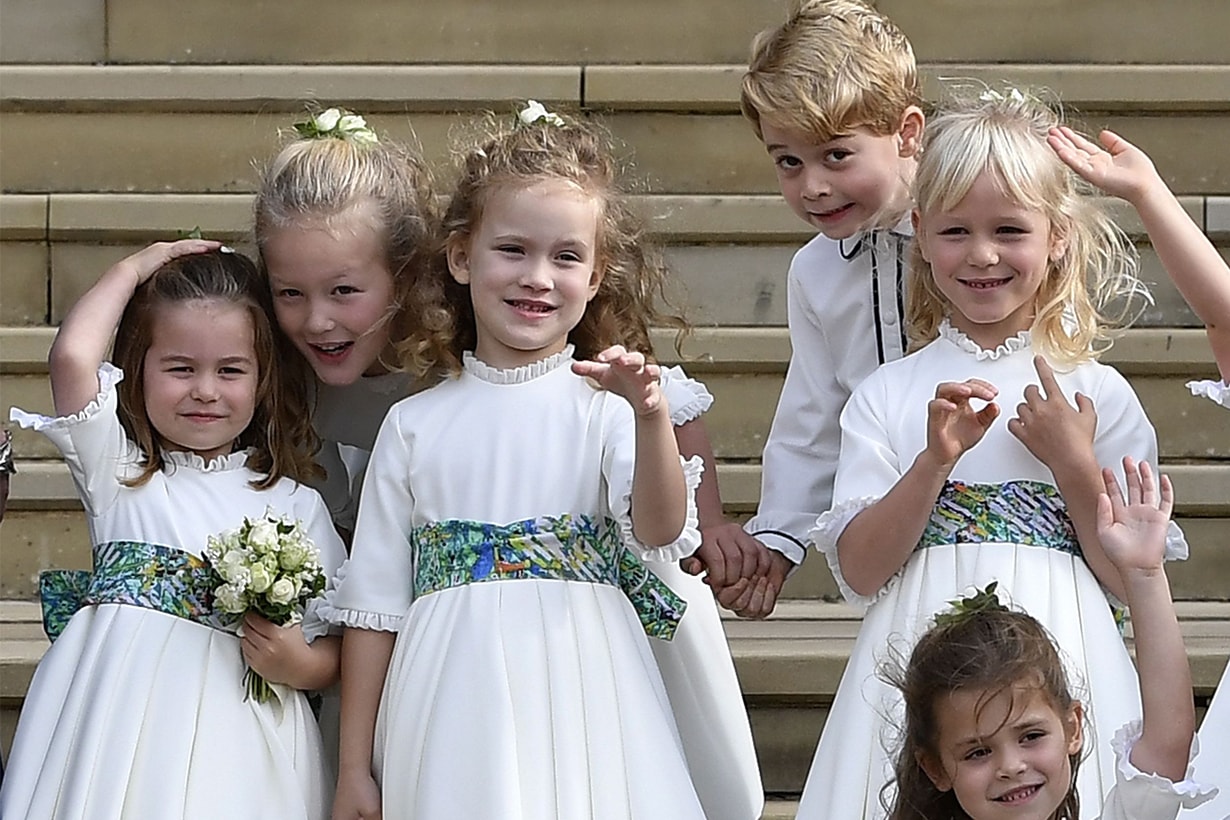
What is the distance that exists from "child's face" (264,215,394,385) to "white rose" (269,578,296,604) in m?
0.51

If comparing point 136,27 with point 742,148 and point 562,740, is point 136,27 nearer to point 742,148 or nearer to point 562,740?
point 742,148

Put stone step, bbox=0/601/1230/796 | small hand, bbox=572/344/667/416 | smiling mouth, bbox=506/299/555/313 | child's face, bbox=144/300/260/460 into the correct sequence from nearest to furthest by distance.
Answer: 1. small hand, bbox=572/344/667/416
2. smiling mouth, bbox=506/299/555/313
3. child's face, bbox=144/300/260/460
4. stone step, bbox=0/601/1230/796

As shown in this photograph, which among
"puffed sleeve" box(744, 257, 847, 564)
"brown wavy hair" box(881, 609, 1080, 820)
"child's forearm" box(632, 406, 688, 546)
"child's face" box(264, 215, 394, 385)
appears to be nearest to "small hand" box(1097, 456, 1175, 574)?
"brown wavy hair" box(881, 609, 1080, 820)

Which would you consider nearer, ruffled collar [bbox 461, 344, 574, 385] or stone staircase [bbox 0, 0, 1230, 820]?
ruffled collar [bbox 461, 344, 574, 385]

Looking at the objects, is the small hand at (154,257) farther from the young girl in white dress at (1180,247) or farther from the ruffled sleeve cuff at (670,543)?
the young girl in white dress at (1180,247)

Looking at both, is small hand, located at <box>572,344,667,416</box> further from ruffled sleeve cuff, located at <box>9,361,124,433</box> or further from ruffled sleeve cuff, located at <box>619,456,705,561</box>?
ruffled sleeve cuff, located at <box>9,361,124,433</box>

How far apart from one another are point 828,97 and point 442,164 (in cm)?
170

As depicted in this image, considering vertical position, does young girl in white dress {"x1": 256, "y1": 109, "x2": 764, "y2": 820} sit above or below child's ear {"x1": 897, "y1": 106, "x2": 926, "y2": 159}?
below

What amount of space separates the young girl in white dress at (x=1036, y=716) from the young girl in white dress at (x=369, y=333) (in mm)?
617

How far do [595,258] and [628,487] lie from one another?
0.40m

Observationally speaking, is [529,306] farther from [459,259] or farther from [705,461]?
[705,461]

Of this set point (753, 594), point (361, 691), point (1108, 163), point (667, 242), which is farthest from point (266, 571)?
point (667, 242)

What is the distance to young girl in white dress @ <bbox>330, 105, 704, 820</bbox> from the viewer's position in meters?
2.81

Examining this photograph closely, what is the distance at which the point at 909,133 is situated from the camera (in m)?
3.38
